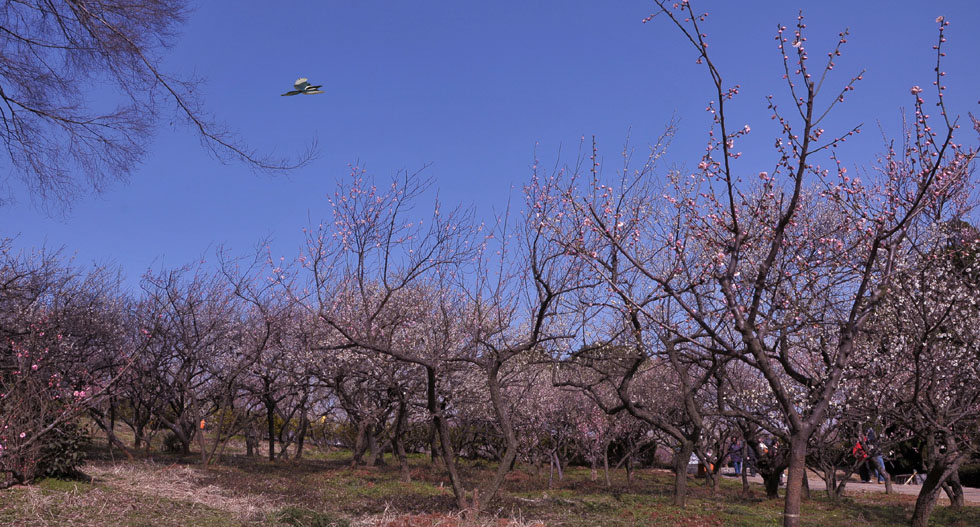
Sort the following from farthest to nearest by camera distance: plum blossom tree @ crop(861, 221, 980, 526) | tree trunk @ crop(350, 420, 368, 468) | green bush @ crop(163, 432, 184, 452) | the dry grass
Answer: green bush @ crop(163, 432, 184, 452)
tree trunk @ crop(350, 420, 368, 468)
the dry grass
plum blossom tree @ crop(861, 221, 980, 526)

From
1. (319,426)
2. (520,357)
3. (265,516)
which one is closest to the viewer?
(265,516)

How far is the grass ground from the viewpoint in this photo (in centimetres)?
873

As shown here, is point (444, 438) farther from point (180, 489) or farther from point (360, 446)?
point (360, 446)

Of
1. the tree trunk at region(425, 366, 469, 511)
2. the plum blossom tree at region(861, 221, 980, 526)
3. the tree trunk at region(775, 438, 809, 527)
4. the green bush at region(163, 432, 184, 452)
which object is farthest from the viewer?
the green bush at region(163, 432, 184, 452)

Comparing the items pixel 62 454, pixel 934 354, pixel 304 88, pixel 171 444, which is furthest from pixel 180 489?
pixel 171 444

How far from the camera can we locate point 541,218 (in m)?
9.98

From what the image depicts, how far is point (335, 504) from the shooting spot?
11.8 m

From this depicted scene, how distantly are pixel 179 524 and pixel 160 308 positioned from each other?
553 inches

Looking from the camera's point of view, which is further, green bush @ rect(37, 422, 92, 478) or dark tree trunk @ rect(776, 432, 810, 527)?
green bush @ rect(37, 422, 92, 478)

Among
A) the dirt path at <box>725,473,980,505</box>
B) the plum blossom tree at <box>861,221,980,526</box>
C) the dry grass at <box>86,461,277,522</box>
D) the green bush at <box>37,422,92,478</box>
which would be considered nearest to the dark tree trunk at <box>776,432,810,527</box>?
the plum blossom tree at <box>861,221,980,526</box>

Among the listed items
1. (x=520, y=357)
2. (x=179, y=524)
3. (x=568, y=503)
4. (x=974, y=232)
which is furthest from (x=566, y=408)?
(x=179, y=524)

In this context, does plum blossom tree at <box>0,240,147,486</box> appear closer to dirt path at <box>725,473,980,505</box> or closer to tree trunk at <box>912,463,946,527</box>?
tree trunk at <box>912,463,946,527</box>

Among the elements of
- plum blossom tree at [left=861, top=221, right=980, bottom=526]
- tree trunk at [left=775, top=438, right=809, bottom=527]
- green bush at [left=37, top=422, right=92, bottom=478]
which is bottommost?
green bush at [left=37, top=422, right=92, bottom=478]

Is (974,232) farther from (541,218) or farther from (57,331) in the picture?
(57,331)
